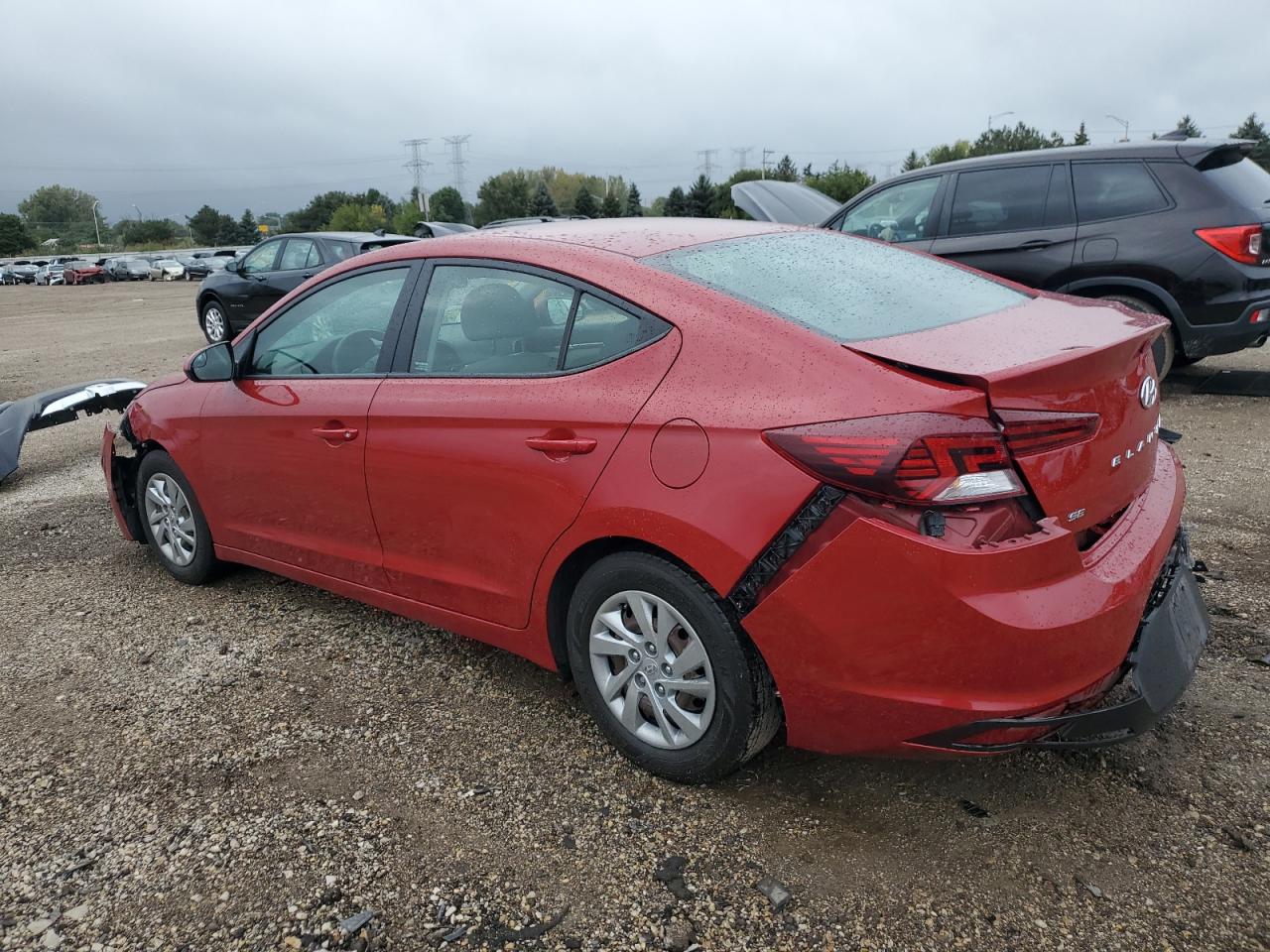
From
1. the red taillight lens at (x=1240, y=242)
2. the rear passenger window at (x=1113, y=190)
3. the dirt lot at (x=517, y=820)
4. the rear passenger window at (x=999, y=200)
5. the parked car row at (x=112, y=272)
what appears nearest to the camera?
the dirt lot at (x=517, y=820)

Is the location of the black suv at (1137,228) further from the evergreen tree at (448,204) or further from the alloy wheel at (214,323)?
the evergreen tree at (448,204)

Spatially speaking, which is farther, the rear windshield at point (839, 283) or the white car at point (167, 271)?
the white car at point (167, 271)

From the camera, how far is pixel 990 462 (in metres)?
2.17

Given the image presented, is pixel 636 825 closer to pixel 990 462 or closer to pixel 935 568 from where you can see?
pixel 935 568

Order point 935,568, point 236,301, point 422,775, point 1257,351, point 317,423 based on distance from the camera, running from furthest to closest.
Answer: point 236,301 → point 1257,351 → point 317,423 → point 422,775 → point 935,568

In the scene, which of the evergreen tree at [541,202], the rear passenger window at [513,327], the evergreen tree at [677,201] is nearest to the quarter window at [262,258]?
the rear passenger window at [513,327]

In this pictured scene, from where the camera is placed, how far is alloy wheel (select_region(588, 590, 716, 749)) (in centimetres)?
258

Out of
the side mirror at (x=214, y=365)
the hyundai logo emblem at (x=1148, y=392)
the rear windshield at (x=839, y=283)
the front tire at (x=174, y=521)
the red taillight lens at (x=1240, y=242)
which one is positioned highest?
the rear windshield at (x=839, y=283)

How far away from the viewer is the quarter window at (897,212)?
7876 mm

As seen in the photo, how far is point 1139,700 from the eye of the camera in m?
2.31

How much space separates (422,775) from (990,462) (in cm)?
189

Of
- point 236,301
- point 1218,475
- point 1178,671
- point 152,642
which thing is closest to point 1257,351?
point 1218,475

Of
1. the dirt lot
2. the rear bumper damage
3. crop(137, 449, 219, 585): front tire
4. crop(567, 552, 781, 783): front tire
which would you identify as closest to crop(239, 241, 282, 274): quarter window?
crop(137, 449, 219, 585): front tire

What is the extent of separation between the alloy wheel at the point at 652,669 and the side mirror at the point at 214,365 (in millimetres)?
2171
